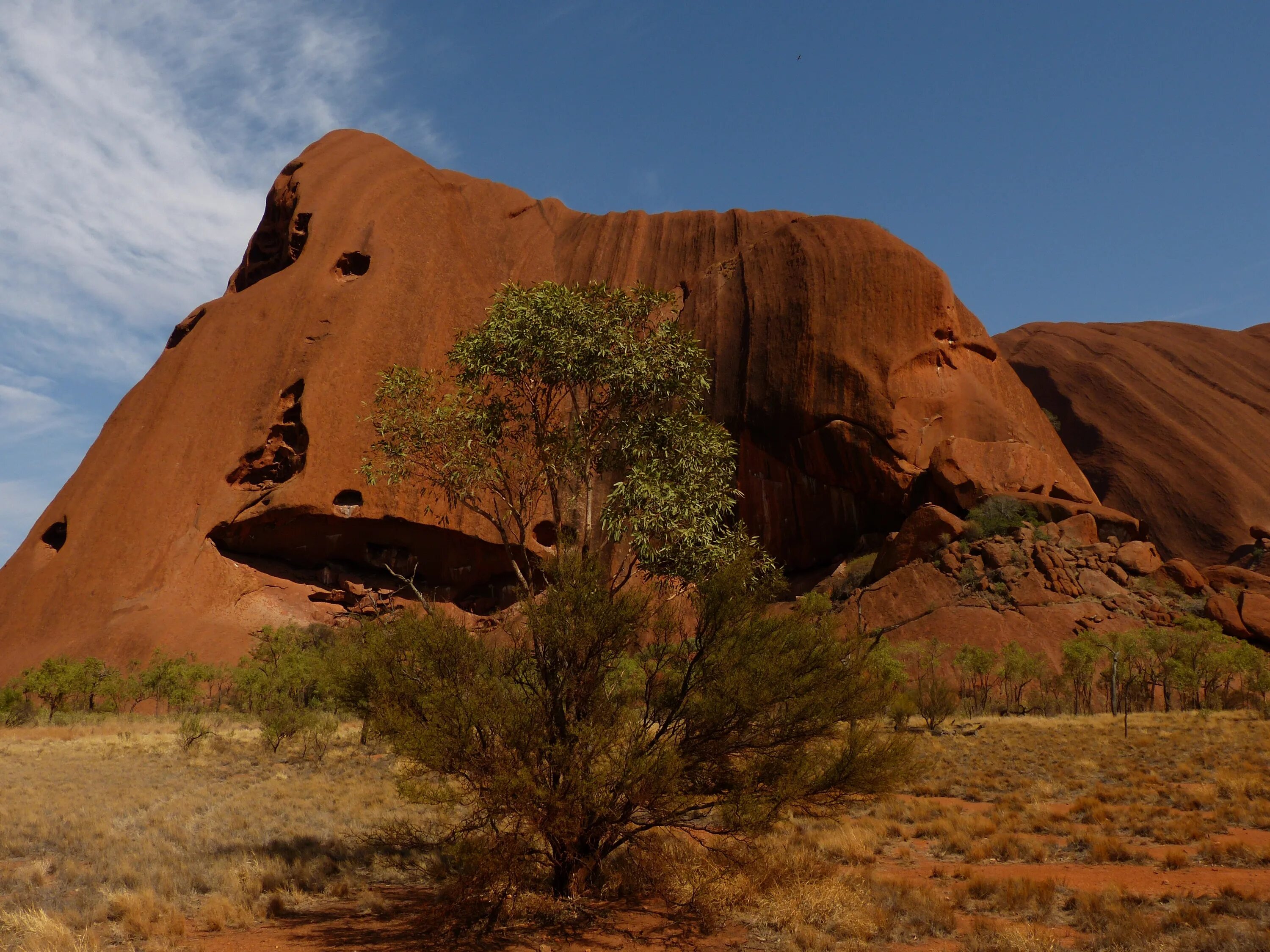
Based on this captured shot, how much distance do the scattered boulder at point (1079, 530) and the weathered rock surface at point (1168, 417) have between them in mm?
29965

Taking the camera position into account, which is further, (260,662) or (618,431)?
(260,662)

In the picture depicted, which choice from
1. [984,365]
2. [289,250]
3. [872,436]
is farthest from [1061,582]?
[289,250]

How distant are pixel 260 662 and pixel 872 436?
30091mm

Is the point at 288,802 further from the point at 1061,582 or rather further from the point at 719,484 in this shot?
the point at 1061,582

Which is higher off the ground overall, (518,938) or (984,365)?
(984,365)

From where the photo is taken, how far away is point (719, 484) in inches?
456

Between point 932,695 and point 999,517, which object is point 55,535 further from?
point 999,517

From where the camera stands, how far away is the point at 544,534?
160ft

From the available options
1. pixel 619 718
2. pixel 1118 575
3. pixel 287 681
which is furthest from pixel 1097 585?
pixel 619 718

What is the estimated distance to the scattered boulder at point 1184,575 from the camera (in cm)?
3969

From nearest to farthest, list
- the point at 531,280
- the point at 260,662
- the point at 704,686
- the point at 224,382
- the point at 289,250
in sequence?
the point at 704,686, the point at 260,662, the point at 224,382, the point at 289,250, the point at 531,280

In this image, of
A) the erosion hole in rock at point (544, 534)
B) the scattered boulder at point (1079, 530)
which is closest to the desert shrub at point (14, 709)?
the erosion hole in rock at point (544, 534)

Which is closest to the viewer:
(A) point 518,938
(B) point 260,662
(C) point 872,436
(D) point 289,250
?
(A) point 518,938

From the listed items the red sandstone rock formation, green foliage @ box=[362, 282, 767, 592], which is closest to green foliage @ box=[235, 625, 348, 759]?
the red sandstone rock formation
